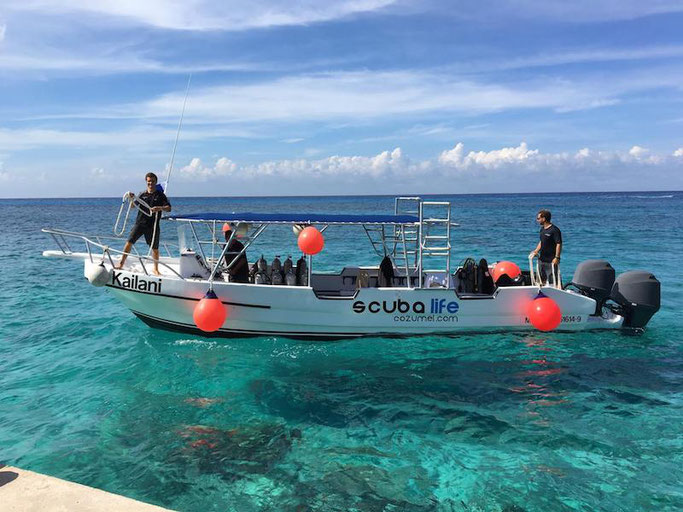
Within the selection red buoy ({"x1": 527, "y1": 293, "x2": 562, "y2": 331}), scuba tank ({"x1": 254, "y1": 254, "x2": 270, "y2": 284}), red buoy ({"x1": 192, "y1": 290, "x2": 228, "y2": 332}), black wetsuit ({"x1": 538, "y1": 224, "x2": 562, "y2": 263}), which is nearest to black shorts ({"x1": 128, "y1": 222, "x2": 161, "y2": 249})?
red buoy ({"x1": 192, "y1": 290, "x2": 228, "y2": 332})

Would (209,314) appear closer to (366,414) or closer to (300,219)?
(300,219)

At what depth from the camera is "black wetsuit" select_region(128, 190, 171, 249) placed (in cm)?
945

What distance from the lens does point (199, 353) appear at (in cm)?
955

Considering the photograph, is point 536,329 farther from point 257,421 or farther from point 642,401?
point 257,421

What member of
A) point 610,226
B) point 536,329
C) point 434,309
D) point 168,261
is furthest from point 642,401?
point 610,226

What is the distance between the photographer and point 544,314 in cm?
927

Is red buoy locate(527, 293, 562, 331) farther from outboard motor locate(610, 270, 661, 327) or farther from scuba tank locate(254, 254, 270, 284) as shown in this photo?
scuba tank locate(254, 254, 270, 284)

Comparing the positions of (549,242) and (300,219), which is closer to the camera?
(300,219)

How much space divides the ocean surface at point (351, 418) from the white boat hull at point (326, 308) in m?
0.40

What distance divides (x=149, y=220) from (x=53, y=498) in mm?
6311

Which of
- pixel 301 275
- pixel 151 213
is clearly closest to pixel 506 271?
pixel 301 275

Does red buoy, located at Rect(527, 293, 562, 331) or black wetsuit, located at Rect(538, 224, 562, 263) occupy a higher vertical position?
black wetsuit, located at Rect(538, 224, 562, 263)

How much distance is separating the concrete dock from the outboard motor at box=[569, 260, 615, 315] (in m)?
9.42

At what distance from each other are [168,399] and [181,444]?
1.54m
